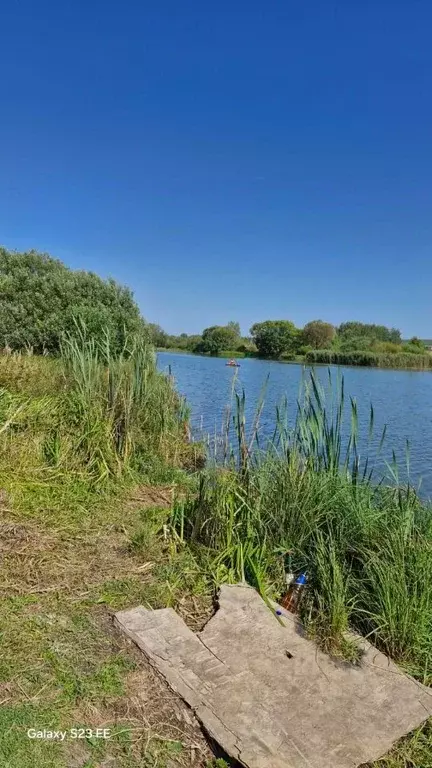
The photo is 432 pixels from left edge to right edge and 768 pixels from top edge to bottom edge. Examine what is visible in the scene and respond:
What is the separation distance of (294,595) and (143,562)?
0.96 metres

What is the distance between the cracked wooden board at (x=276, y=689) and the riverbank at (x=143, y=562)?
10cm

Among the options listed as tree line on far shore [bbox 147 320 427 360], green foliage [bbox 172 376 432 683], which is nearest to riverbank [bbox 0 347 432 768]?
green foliage [bbox 172 376 432 683]

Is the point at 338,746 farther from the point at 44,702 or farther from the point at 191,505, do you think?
the point at 191,505

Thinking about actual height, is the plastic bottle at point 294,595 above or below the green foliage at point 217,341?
below

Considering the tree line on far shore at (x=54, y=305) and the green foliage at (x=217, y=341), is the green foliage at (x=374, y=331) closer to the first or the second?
the green foliage at (x=217, y=341)

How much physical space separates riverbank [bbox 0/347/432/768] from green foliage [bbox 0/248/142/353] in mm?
4679

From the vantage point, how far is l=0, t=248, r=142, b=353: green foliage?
31.3ft

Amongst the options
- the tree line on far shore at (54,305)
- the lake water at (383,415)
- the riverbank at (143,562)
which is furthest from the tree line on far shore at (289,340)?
the riverbank at (143,562)

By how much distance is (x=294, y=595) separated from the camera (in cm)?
296

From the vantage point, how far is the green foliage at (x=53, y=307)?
31.3ft

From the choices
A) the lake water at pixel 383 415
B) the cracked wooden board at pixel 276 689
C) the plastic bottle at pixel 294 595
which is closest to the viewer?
the cracked wooden board at pixel 276 689

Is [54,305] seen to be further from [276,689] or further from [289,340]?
[289,340]

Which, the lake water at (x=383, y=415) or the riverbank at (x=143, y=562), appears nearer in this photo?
the riverbank at (x=143, y=562)

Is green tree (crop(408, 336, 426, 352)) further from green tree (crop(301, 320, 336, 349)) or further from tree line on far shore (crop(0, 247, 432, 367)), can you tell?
tree line on far shore (crop(0, 247, 432, 367))
